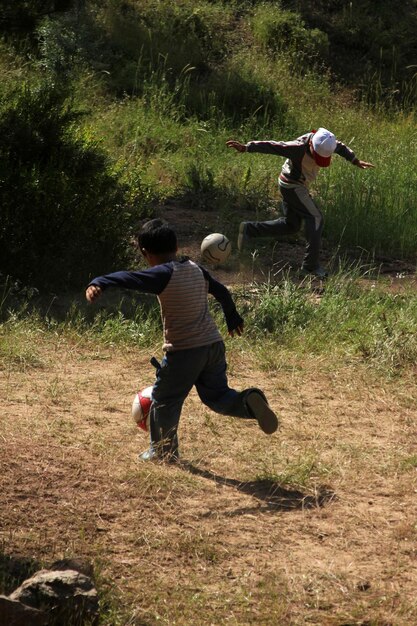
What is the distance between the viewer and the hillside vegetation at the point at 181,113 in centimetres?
932

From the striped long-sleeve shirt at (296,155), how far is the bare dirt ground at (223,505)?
3026 mm

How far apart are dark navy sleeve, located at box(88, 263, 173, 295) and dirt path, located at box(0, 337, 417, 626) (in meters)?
0.88

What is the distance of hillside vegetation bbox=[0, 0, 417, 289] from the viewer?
9.32 m

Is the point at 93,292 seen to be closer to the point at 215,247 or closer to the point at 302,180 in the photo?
the point at 215,247

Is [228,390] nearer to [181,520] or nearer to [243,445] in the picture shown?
[243,445]

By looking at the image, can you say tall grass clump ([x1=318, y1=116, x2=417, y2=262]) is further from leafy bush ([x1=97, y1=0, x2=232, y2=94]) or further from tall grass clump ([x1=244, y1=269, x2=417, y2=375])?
leafy bush ([x1=97, y1=0, x2=232, y2=94])

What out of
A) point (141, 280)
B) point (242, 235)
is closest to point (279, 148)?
point (242, 235)

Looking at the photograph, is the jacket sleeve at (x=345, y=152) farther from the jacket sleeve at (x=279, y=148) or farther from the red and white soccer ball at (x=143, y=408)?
the red and white soccer ball at (x=143, y=408)

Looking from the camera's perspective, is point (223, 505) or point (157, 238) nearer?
point (223, 505)

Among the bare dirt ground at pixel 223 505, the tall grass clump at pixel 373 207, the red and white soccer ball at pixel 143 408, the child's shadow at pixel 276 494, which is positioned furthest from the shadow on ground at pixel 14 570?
the tall grass clump at pixel 373 207

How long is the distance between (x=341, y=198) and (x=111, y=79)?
4.77 m

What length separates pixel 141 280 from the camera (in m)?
5.53

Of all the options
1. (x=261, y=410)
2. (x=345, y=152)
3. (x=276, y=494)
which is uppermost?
(x=261, y=410)

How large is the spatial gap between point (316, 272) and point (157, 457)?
4475 millimetres
